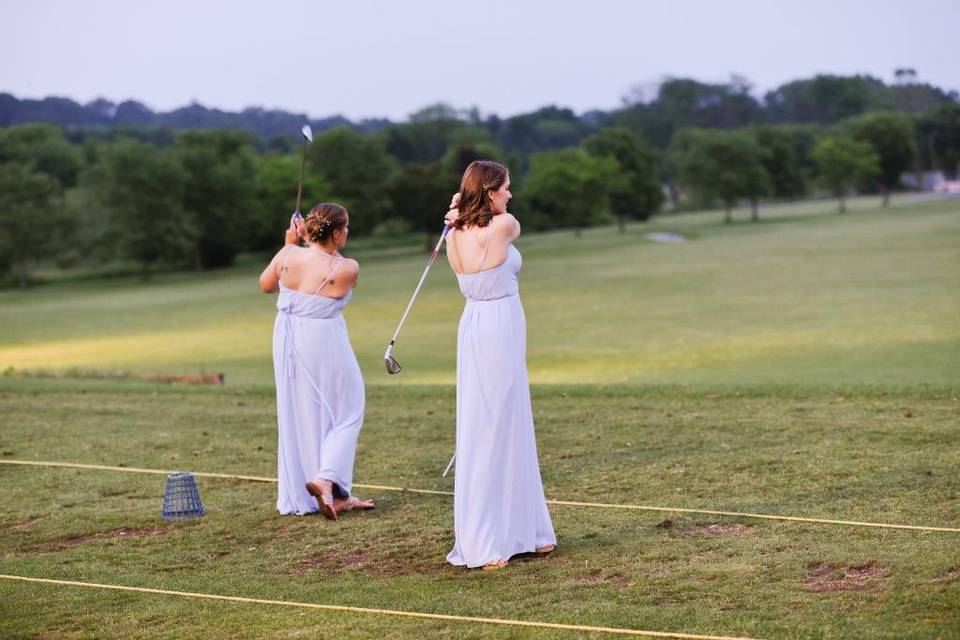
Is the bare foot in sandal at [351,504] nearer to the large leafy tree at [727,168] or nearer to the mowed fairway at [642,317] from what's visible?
the mowed fairway at [642,317]

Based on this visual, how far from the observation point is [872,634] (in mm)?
6383

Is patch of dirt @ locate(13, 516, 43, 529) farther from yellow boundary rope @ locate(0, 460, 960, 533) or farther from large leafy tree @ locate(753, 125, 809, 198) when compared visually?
large leafy tree @ locate(753, 125, 809, 198)

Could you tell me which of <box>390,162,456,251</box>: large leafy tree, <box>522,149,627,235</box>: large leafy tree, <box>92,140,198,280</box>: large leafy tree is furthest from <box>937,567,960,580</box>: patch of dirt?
<box>522,149,627,235</box>: large leafy tree

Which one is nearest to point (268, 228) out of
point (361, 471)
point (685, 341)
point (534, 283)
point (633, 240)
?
point (633, 240)

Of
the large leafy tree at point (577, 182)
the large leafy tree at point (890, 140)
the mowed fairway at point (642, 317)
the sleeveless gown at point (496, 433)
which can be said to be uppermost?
the large leafy tree at point (890, 140)

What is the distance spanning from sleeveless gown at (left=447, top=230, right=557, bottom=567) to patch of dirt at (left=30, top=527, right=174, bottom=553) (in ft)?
8.94

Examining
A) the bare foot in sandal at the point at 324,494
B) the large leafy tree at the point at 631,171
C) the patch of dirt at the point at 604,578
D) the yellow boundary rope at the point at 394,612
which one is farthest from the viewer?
the large leafy tree at the point at 631,171

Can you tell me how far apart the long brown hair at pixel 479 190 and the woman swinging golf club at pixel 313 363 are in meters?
2.10

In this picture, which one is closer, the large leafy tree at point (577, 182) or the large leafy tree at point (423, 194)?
the large leafy tree at point (423, 194)

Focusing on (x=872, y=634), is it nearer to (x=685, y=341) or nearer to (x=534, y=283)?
(x=685, y=341)

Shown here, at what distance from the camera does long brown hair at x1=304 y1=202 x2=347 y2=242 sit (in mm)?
10523

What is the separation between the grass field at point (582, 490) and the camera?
729 cm

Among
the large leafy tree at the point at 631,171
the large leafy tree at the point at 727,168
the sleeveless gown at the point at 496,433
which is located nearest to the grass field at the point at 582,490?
the sleeveless gown at the point at 496,433

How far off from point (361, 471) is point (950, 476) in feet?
17.9
